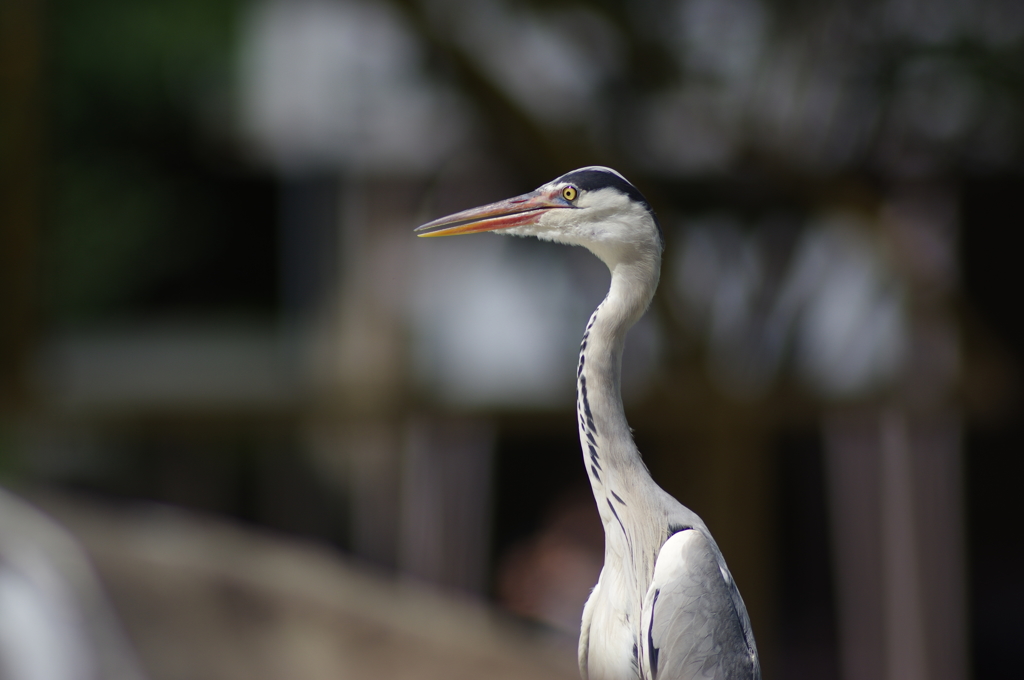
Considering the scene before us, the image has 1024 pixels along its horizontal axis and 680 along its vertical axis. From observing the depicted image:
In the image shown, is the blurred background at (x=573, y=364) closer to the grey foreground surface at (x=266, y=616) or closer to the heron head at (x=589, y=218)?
the grey foreground surface at (x=266, y=616)

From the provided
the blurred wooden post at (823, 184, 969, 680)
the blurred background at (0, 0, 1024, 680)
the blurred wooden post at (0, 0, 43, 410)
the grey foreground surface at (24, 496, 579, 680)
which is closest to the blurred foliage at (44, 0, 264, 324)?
the blurred background at (0, 0, 1024, 680)

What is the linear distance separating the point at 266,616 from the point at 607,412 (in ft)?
8.07

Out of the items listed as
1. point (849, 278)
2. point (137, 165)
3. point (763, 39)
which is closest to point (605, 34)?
point (763, 39)

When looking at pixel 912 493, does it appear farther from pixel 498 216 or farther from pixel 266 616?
pixel 498 216

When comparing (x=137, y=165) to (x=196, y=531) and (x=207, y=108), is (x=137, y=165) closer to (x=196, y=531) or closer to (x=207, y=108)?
(x=207, y=108)

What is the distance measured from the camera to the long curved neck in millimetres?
358

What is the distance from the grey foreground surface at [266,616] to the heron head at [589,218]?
2039 millimetres

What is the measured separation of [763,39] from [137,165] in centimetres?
408

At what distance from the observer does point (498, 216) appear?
38 cm

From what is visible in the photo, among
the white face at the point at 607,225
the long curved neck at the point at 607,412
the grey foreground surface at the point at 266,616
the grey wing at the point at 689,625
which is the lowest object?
the grey foreground surface at the point at 266,616

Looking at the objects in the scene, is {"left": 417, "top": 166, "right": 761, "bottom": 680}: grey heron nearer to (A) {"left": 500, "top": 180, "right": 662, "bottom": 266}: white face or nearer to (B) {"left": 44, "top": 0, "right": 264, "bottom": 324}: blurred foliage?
(A) {"left": 500, "top": 180, "right": 662, "bottom": 266}: white face

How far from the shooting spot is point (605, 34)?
7.78 feet

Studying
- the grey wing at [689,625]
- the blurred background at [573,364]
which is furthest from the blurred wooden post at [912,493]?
the grey wing at [689,625]

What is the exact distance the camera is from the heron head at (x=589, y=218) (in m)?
0.37
